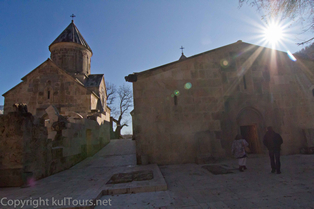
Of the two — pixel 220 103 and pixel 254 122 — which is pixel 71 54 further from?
pixel 254 122

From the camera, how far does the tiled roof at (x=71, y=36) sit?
19.3 metres

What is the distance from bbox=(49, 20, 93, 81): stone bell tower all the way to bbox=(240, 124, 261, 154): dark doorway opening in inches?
637

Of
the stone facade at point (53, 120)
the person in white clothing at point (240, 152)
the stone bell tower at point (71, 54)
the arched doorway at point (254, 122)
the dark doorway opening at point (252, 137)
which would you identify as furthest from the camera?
the stone bell tower at point (71, 54)

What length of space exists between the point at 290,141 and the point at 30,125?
10745mm

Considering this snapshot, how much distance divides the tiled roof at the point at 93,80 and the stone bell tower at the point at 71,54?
1.73 ft

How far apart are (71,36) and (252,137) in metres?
19.6

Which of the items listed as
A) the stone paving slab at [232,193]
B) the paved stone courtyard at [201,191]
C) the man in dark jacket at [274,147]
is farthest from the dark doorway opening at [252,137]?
the stone paving slab at [232,193]

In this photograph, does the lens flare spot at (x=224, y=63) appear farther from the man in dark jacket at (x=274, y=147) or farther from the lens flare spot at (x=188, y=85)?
the man in dark jacket at (x=274, y=147)

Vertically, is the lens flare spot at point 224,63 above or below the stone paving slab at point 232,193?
above

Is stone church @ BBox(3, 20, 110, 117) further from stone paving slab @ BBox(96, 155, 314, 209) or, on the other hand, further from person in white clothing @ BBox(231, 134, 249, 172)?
stone paving slab @ BBox(96, 155, 314, 209)

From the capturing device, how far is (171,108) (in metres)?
8.40

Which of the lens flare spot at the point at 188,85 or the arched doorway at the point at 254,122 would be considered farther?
the arched doorway at the point at 254,122

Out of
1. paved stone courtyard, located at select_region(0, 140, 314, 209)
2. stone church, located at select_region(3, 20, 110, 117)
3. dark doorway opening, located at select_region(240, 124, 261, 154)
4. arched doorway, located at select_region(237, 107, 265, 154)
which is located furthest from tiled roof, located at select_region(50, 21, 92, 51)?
dark doorway opening, located at select_region(240, 124, 261, 154)

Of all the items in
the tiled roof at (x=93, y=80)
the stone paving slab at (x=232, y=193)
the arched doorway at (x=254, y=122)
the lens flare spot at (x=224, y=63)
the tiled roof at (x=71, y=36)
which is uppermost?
the tiled roof at (x=71, y=36)
